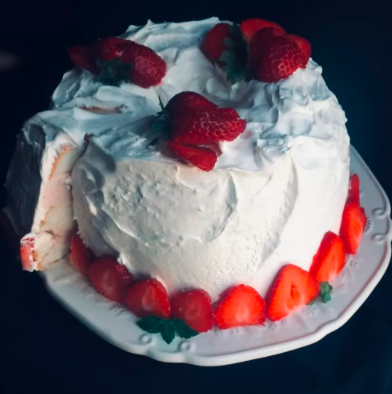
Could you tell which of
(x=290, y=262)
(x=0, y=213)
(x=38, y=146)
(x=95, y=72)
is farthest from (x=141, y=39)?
(x=290, y=262)

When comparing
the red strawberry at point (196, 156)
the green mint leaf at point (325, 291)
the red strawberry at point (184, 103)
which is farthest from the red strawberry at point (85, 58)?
the green mint leaf at point (325, 291)

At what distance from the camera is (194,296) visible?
1877mm

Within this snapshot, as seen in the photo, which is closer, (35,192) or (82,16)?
(35,192)

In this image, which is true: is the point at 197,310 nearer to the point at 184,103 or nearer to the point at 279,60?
the point at 184,103

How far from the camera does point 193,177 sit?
68.6 inches

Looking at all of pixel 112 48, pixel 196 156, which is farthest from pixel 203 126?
pixel 112 48

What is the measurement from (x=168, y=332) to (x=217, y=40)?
1012 millimetres

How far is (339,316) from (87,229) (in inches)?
31.6

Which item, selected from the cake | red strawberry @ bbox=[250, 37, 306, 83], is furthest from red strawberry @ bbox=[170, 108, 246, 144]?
red strawberry @ bbox=[250, 37, 306, 83]

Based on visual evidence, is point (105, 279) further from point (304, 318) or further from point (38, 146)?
point (304, 318)

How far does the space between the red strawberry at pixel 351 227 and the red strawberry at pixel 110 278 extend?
73cm

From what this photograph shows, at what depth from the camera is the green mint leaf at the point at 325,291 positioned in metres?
1.97

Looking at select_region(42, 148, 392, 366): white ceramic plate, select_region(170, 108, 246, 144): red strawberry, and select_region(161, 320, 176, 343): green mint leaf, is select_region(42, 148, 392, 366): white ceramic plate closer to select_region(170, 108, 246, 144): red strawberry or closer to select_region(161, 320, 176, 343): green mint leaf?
select_region(161, 320, 176, 343): green mint leaf

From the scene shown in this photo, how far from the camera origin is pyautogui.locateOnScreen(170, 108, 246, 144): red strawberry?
1.71m
